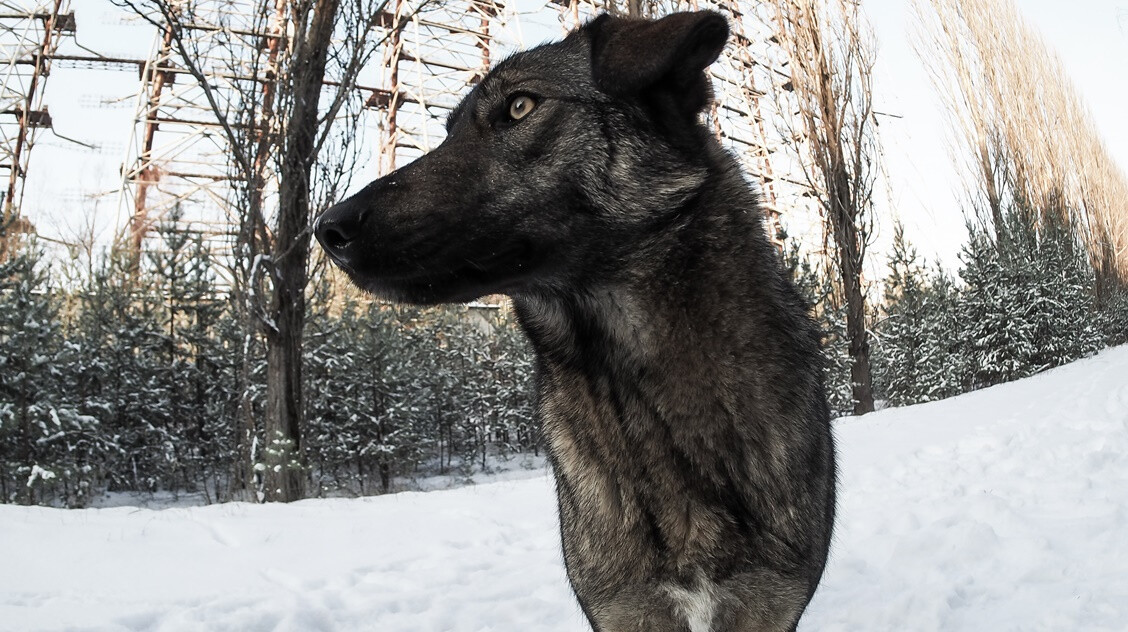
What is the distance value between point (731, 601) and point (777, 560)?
0.50 feet

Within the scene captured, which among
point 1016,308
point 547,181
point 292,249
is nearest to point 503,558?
point 547,181

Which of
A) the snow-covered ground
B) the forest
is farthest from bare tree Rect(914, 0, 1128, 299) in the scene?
the snow-covered ground

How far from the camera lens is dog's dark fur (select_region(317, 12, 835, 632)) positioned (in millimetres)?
1767

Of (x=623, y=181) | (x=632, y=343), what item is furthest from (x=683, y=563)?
(x=623, y=181)

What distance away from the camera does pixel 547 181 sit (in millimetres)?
1836

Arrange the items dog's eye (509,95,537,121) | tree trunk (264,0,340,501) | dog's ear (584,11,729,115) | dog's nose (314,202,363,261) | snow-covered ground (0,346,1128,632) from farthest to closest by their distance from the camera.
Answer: tree trunk (264,0,340,501) < snow-covered ground (0,346,1128,632) < dog's eye (509,95,537,121) < dog's ear (584,11,729,115) < dog's nose (314,202,363,261)

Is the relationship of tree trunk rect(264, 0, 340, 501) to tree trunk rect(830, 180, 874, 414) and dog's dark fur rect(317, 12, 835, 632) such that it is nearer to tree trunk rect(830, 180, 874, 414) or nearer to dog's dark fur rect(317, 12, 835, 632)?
dog's dark fur rect(317, 12, 835, 632)

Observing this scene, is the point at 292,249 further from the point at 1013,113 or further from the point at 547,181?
the point at 1013,113

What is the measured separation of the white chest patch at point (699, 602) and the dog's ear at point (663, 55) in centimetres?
123

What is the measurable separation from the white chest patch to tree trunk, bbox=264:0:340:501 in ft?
21.3

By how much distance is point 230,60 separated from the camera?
318 inches

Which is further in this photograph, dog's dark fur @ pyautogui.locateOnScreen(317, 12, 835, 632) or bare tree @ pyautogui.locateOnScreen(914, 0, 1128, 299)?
bare tree @ pyautogui.locateOnScreen(914, 0, 1128, 299)

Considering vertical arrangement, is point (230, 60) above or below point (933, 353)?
above

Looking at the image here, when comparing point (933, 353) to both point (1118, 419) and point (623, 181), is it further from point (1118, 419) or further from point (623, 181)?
point (623, 181)
